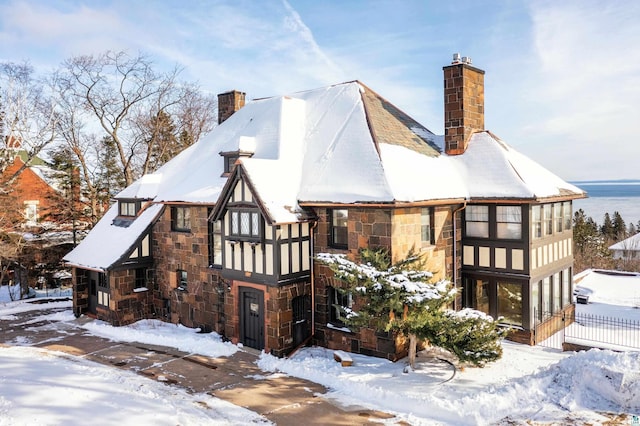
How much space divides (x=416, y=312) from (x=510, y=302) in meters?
6.34

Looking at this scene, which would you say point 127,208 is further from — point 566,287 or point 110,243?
point 566,287

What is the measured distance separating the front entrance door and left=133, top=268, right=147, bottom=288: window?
6.60 m

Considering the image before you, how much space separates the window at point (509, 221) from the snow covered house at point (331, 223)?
0.05 meters

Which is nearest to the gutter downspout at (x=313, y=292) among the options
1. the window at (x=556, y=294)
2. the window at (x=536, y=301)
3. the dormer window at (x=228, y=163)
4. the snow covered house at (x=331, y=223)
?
the snow covered house at (x=331, y=223)

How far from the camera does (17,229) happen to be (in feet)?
97.5

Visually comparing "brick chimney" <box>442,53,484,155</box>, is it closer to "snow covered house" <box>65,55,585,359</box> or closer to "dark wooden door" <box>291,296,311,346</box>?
"snow covered house" <box>65,55,585,359</box>

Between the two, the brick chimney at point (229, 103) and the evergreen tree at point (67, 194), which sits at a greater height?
the brick chimney at point (229, 103)

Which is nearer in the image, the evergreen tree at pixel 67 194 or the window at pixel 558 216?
the window at pixel 558 216

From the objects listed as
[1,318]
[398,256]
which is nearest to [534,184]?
[398,256]

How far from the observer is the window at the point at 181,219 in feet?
69.5

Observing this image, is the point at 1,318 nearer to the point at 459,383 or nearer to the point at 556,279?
the point at 459,383

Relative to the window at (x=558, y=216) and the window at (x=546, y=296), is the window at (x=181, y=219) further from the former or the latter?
the window at (x=558, y=216)

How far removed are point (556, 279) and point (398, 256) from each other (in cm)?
808

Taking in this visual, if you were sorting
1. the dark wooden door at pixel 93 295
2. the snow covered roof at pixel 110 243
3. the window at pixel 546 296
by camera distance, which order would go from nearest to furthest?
the window at pixel 546 296 → the snow covered roof at pixel 110 243 → the dark wooden door at pixel 93 295
